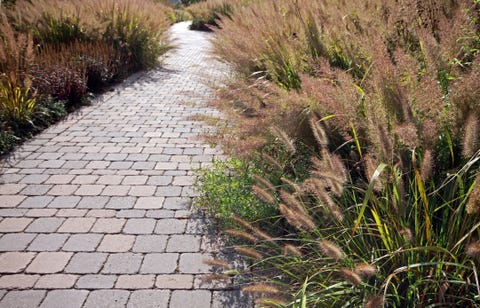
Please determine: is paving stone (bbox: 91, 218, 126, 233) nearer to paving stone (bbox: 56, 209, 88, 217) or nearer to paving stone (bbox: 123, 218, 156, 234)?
paving stone (bbox: 123, 218, 156, 234)

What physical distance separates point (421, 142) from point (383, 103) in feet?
1.16

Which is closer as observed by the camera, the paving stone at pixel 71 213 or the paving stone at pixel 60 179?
the paving stone at pixel 71 213

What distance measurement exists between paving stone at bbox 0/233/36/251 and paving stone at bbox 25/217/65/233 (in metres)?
0.08

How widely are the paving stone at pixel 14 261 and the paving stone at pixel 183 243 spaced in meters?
0.99

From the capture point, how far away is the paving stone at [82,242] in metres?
3.01

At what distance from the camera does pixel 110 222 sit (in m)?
3.36

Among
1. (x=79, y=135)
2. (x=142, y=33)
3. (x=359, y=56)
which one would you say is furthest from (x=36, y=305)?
(x=142, y=33)

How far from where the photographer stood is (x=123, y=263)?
2.84 metres

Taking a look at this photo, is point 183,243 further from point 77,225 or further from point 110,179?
point 110,179

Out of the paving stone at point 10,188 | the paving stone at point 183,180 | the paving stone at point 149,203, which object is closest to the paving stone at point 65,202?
the paving stone at point 10,188

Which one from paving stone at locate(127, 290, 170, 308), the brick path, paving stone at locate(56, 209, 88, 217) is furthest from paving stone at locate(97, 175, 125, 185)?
paving stone at locate(127, 290, 170, 308)

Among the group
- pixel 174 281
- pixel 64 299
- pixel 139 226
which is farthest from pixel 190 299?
pixel 139 226

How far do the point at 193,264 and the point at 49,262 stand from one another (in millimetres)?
1022

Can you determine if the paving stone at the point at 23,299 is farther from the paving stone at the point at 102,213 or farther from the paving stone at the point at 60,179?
the paving stone at the point at 60,179
